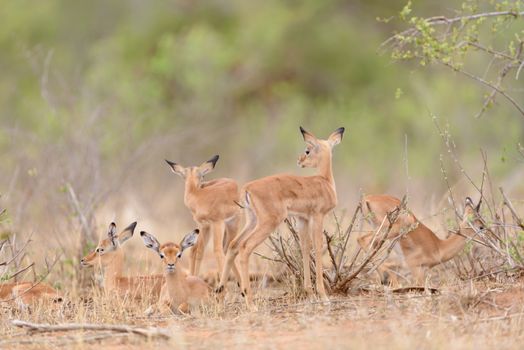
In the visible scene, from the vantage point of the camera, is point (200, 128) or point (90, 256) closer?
point (90, 256)

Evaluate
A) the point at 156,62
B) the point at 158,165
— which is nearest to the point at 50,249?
the point at 158,165

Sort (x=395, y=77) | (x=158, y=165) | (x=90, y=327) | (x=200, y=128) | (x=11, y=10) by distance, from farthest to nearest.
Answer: (x=395, y=77) < (x=11, y=10) < (x=200, y=128) < (x=158, y=165) < (x=90, y=327)

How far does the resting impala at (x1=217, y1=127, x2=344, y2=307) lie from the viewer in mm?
8711

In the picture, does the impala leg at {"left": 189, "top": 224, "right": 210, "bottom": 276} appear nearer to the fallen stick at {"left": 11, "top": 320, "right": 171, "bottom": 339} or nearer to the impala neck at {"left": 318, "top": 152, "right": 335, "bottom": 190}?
the impala neck at {"left": 318, "top": 152, "right": 335, "bottom": 190}

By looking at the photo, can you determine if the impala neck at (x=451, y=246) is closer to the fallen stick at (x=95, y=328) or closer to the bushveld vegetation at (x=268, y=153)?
the bushveld vegetation at (x=268, y=153)

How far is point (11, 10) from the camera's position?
90.8 ft

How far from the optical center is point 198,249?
1063 centimetres

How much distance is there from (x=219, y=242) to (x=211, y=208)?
1.21ft

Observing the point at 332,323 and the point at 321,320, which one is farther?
the point at 321,320

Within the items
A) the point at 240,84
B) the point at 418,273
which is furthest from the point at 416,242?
the point at 240,84

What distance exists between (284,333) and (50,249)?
473 cm

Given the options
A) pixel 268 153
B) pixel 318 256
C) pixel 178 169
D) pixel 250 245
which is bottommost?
pixel 318 256

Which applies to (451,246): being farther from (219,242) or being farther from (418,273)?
(219,242)

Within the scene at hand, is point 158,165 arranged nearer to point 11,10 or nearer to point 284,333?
point 11,10
